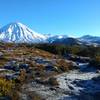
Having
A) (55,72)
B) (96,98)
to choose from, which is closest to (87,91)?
(96,98)

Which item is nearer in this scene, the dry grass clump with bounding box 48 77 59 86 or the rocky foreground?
the rocky foreground

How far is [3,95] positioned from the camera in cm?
2880

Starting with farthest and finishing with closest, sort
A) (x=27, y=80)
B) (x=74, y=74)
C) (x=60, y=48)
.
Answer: (x=60, y=48)
(x=74, y=74)
(x=27, y=80)

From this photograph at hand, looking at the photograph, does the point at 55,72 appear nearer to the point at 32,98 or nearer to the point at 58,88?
the point at 58,88

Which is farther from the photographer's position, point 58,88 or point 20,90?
point 58,88

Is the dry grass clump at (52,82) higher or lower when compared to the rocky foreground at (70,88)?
higher

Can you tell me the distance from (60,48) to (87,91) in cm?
5079

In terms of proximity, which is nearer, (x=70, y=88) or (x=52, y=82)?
(x=70, y=88)

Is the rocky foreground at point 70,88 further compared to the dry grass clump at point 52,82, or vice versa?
the dry grass clump at point 52,82

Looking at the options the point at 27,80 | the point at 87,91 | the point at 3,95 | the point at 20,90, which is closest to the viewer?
the point at 3,95

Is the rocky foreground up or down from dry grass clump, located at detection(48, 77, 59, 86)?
down

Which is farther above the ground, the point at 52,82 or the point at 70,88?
the point at 52,82

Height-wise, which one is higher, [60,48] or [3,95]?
[60,48]

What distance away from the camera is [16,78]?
122ft
